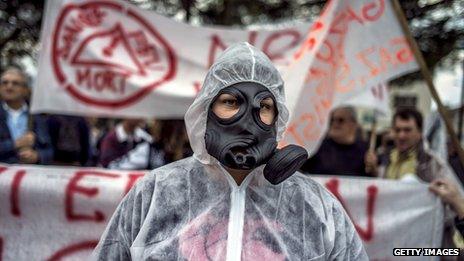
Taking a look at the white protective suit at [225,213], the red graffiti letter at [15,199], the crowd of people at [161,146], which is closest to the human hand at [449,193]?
the crowd of people at [161,146]

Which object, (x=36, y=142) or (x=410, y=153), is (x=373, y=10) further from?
(x=36, y=142)

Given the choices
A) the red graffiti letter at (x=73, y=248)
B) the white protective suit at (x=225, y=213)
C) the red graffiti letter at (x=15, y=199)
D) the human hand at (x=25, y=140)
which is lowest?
the red graffiti letter at (x=73, y=248)

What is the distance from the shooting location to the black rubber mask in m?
1.88

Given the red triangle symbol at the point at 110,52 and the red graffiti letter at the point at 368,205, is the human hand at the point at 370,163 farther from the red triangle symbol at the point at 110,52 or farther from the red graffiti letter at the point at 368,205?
the red triangle symbol at the point at 110,52

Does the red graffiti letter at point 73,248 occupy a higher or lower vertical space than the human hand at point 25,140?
lower

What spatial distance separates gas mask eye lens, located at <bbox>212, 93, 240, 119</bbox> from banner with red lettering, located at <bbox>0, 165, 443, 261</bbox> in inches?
61.5

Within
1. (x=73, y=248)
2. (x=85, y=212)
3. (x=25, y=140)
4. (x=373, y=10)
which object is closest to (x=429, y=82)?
(x=373, y=10)

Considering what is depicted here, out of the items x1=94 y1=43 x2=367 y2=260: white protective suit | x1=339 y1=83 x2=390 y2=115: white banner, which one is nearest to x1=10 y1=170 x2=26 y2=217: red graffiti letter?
x1=94 y1=43 x2=367 y2=260: white protective suit

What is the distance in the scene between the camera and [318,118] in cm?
359

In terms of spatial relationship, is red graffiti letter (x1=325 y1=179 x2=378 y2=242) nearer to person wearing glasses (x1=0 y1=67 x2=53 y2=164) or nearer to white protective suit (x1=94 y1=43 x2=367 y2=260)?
white protective suit (x1=94 y1=43 x2=367 y2=260)

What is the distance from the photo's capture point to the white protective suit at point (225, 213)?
1905mm

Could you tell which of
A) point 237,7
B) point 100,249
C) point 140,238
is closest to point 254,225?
point 140,238

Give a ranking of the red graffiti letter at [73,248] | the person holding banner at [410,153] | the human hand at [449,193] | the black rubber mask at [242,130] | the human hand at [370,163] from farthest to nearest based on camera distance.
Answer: the human hand at [370,163], the person holding banner at [410,153], the red graffiti letter at [73,248], the human hand at [449,193], the black rubber mask at [242,130]

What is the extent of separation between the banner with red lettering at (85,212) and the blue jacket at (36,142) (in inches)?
34.4
